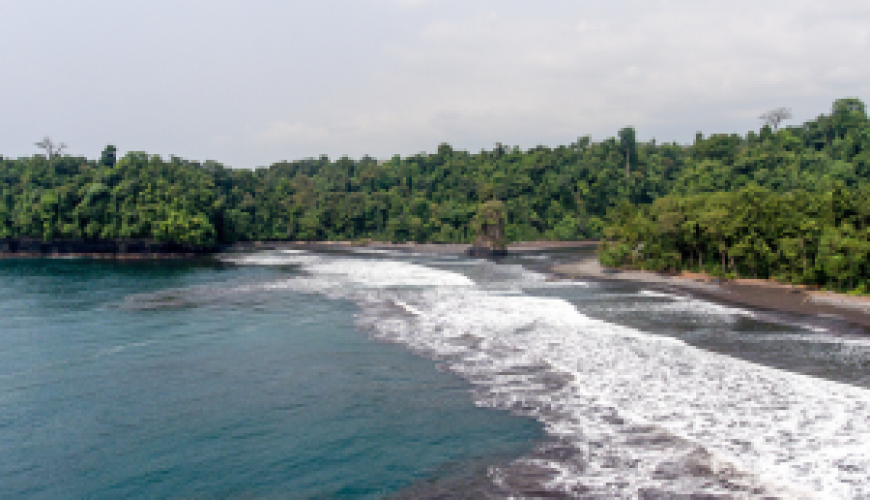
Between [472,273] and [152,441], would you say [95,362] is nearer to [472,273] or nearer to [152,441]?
[152,441]

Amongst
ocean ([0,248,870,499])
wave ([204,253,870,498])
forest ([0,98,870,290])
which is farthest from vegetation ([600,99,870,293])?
wave ([204,253,870,498])

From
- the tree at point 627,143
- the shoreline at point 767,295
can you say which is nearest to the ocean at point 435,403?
the shoreline at point 767,295

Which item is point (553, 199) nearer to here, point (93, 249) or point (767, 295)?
point (93, 249)

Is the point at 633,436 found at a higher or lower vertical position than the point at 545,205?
lower

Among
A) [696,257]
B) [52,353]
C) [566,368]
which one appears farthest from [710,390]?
[696,257]

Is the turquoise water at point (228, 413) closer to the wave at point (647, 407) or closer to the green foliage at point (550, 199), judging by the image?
the wave at point (647, 407)

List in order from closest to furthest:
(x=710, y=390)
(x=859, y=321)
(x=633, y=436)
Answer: (x=633, y=436) → (x=710, y=390) → (x=859, y=321)

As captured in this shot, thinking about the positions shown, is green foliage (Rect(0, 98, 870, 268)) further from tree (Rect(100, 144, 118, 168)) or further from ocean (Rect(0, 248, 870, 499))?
ocean (Rect(0, 248, 870, 499))
